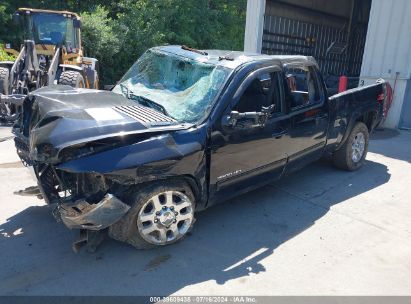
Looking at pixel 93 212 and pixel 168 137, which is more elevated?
pixel 168 137

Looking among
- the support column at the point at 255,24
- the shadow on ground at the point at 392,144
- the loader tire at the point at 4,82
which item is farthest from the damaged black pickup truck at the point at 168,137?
the support column at the point at 255,24

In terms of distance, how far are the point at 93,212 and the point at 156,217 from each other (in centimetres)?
62

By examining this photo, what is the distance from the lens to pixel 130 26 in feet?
58.4

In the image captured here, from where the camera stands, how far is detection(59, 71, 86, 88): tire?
369 inches

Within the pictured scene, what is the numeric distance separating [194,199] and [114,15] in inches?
724

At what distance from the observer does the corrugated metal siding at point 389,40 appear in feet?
29.5

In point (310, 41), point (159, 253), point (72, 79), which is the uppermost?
point (310, 41)

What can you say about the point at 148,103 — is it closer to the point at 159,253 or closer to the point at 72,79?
the point at 159,253

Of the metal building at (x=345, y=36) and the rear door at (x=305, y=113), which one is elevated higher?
the metal building at (x=345, y=36)

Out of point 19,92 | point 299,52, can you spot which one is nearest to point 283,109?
point 19,92

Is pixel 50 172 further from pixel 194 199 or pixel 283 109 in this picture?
pixel 283 109

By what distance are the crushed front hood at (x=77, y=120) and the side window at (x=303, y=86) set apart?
1754mm

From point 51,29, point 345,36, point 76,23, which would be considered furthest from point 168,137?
point 345,36

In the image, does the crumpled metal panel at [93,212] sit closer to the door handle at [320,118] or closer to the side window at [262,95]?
the side window at [262,95]
